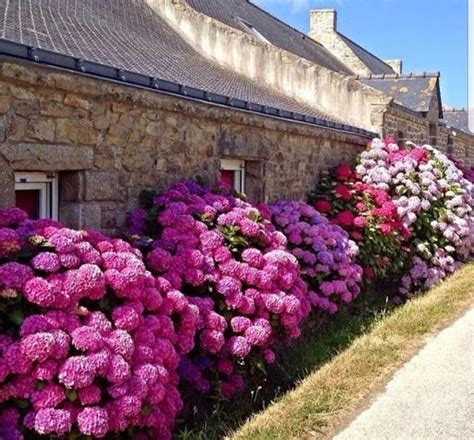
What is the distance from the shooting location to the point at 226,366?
4688 millimetres

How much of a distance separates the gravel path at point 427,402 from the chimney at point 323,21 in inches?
777

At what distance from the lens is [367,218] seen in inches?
339

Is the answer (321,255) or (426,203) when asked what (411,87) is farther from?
(321,255)

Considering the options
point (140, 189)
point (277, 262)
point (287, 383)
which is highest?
point (140, 189)

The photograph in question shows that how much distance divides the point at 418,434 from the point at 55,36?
4746mm

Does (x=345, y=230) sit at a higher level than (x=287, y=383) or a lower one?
higher

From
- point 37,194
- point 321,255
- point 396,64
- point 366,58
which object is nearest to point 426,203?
point 321,255

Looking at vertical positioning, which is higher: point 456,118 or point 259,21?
point 259,21

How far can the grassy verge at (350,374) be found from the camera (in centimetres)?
390

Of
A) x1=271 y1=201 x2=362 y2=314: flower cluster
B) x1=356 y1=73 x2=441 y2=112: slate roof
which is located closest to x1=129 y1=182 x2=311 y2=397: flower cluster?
x1=271 y1=201 x2=362 y2=314: flower cluster

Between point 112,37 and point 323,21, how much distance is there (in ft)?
57.4

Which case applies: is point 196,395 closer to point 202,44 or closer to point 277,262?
point 277,262

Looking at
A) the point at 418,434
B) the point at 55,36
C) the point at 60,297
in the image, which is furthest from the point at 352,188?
the point at 60,297

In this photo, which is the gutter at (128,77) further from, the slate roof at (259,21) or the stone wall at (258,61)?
the slate roof at (259,21)
